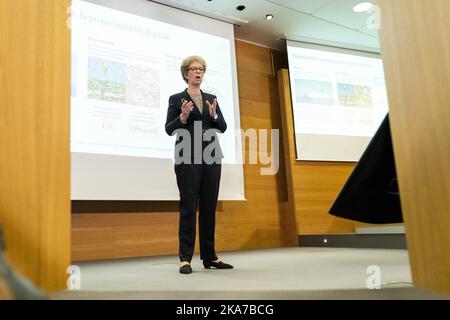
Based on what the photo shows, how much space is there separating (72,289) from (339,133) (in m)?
3.73

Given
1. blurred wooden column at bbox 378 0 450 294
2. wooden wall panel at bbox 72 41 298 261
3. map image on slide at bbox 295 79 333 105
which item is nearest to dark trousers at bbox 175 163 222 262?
blurred wooden column at bbox 378 0 450 294

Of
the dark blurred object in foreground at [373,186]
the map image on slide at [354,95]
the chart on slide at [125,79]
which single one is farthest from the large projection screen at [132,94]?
the dark blurred object in foreground at [373,186]

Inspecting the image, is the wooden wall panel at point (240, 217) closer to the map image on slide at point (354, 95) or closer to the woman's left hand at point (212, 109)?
the map image on slide at point (354, 95)

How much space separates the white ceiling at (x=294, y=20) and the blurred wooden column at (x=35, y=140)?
2594 millimetres

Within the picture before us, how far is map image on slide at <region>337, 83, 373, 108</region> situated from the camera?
4488mm

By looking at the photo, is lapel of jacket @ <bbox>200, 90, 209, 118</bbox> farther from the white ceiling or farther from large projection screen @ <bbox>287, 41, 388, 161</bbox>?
large projection screen @ <bbox>287, 41, 388, 161</bbox>

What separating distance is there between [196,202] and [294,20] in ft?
9.48

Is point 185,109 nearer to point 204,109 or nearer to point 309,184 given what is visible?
point 204,109

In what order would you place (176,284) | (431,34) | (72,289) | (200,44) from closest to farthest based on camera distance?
(431,34), (72,289), (176,284), (200,44)

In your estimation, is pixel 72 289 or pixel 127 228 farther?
pixel 127 228

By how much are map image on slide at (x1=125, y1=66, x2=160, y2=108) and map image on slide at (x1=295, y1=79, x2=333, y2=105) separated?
1678mm

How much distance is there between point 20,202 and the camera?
3.71ft
